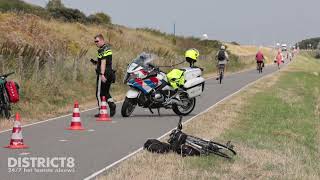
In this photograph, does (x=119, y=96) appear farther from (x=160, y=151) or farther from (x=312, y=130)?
(x=160, y=151)

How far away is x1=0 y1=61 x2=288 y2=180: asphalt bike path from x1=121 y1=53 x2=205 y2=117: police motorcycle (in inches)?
13.3

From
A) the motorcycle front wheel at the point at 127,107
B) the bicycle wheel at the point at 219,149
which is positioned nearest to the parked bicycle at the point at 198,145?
the bicycle wheel at the point at 219,149

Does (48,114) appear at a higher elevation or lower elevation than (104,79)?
lower

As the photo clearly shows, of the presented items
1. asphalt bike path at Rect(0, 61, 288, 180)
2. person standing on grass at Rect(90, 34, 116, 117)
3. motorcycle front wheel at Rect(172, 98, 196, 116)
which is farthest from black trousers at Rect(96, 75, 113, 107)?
motorcycle front wheel at Rect(172, 98, 196, 116)

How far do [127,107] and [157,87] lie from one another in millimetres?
907

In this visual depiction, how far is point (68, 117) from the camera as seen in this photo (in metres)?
16.4

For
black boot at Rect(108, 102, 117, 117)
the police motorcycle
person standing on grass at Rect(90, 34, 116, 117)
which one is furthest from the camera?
black boot at Rect(108, 102, 117, 117)

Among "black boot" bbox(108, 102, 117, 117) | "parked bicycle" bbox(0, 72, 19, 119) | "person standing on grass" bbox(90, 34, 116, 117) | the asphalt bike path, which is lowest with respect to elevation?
the asphalt bike path

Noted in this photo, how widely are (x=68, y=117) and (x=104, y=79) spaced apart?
4.72ft

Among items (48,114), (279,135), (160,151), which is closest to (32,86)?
(48,114)

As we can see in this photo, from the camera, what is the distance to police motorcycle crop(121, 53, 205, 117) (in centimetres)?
1609

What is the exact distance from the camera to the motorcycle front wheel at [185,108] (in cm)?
1691

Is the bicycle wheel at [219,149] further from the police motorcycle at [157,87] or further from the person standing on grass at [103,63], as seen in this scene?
the person standing on grass at [103,63]

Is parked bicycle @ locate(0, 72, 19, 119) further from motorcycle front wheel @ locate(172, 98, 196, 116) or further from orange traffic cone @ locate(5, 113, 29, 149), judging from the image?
orange traffic cone @ locate(5, 113, 29, 149)
